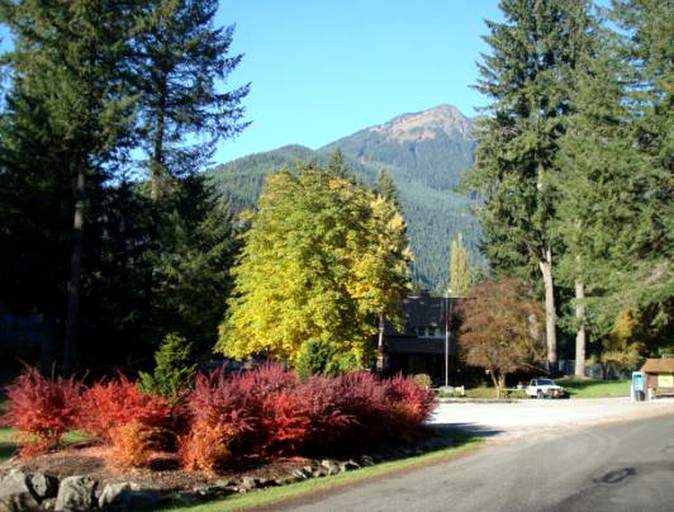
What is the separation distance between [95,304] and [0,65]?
1129 centimetres

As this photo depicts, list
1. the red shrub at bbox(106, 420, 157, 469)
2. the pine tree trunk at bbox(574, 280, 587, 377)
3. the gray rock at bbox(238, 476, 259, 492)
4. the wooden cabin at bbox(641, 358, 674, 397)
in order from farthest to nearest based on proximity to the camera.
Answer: the wooden cabin at bbox(641, 358, 674, 397) → the pine tree trunk at bbox(574, 280, 587, 377) → the gray rock at bbox(238, 476, 259, 492) → the red shrub at bbox(106, 420, 157, 469)

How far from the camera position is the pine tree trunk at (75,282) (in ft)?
90.5

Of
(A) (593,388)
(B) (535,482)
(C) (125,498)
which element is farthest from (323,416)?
(A) (593,388)

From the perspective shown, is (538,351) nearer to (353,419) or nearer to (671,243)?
(671,243)

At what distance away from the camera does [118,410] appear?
12.7 m

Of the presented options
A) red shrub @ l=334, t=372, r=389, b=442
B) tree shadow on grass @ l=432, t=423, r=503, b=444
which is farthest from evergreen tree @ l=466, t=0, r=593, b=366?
red shrub @ l=334, t=372, r=389, b=442

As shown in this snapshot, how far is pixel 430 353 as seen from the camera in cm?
5959

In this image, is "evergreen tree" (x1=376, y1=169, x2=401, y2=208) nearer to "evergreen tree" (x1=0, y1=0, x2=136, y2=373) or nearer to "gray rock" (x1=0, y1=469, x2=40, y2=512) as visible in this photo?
"evergreen tree" (x1=0, y1=0, x2=136, y2=373)

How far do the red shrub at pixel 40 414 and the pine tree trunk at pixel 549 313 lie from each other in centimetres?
4280

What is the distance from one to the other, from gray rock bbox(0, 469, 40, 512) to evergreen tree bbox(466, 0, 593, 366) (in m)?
44.1

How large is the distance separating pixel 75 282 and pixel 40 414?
15727 mm

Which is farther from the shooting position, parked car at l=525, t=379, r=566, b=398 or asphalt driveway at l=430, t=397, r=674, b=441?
parked car at l=525, t=379, r=566, b=398

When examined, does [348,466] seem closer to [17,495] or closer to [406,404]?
[406,404]

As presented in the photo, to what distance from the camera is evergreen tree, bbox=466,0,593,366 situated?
1992 inches
